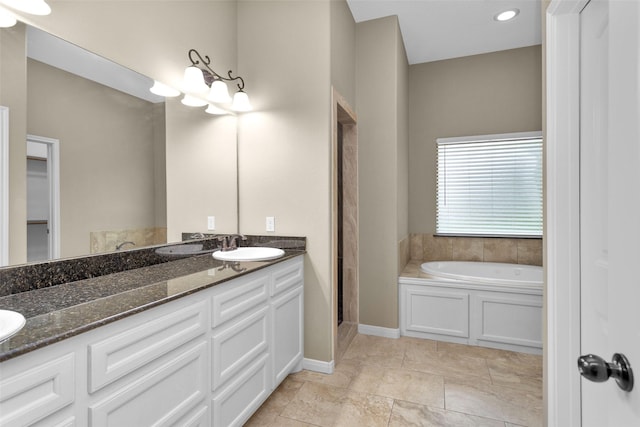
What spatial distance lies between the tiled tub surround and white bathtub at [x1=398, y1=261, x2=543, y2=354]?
5.54ft

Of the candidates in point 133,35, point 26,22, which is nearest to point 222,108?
point 133,35

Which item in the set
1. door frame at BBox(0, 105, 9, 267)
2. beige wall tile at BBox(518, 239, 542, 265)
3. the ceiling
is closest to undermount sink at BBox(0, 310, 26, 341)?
door frame at BBox(0, 105, 9, 267)

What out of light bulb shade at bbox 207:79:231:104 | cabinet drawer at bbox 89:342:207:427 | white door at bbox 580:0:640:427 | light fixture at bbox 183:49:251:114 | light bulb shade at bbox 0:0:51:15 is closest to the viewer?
white door at bbox 580:0:640:427

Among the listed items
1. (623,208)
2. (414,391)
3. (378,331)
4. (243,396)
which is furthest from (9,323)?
(378,331)

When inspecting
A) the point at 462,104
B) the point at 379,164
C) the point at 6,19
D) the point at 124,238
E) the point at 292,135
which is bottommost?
the point at 124,238

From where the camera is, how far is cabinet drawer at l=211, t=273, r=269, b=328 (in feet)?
4.91

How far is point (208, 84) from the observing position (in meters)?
2.27

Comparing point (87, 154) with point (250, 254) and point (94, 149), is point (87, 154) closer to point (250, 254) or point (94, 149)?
point (94, 149)

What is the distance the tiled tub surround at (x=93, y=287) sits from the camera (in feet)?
2.99

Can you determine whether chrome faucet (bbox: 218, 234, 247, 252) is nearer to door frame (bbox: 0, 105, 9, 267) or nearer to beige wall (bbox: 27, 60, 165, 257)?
beige wall (bbox: 27, 60, 165, 257)

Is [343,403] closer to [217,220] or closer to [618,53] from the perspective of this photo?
[217,220]

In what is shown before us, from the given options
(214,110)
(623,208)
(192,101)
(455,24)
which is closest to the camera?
(623,208)

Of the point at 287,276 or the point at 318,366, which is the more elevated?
the point at 287,276

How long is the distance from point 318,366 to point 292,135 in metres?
1.71
